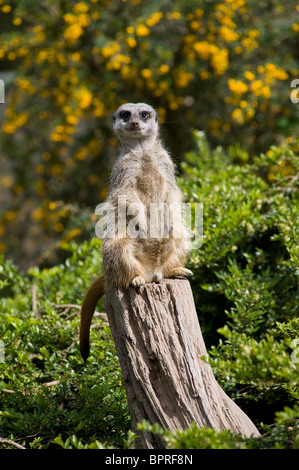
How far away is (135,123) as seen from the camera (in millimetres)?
3572

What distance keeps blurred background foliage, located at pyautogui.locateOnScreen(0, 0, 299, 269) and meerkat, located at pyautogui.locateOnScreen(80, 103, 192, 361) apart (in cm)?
180

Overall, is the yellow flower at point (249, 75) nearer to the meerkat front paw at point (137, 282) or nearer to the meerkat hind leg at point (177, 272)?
the meerkat hind leg at point (177, 272)

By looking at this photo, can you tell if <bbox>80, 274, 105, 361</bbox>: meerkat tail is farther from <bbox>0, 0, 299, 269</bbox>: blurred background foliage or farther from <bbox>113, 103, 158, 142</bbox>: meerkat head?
<bbox>0, 0, 299, 269</bbox>: blurred background foliage

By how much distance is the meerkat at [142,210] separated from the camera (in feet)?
11.1

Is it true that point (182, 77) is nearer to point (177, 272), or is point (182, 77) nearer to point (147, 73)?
point (147, 73)

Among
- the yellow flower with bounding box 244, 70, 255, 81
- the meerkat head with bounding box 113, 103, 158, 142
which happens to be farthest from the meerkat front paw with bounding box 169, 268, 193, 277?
the yellow flower with bounding box 244, 70, 255, 81

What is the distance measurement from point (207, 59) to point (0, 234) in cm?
347

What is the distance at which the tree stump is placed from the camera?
2.73 m

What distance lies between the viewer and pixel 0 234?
7.75 meters

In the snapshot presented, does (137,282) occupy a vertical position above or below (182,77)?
below

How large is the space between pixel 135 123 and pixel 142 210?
0.56 meters

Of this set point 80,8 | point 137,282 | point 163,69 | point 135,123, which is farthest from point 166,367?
point 80,8
